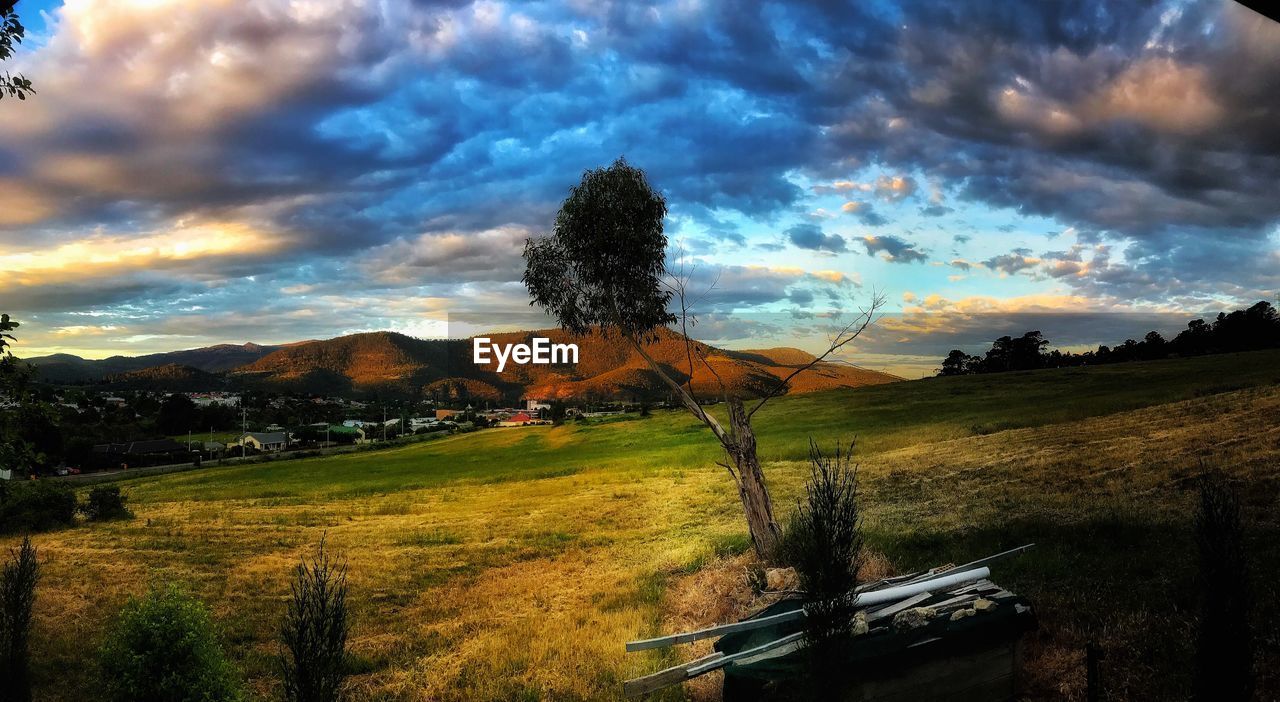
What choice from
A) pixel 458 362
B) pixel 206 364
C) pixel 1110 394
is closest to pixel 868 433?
pixel 1110 394

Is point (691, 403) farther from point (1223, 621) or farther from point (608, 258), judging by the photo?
point (1223, 621)

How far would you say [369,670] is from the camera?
12242 millimetres

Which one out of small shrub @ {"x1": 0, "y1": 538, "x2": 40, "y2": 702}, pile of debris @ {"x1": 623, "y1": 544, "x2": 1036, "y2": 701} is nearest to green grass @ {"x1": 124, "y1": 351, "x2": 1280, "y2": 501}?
pile of debris @ {"x1": 623, "y1": 544, "x2": 1036, "y2": 701}

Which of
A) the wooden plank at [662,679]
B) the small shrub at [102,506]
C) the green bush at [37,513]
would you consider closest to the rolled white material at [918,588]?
the wooden plank at [662,679]

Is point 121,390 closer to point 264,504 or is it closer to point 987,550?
point 264,504

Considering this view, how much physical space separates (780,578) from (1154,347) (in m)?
43.5

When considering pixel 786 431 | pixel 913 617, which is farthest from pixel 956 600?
pixel 786 431

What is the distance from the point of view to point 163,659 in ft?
27.7

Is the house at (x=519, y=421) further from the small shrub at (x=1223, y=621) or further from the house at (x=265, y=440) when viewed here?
the small shrub at (x=1223, y=621)

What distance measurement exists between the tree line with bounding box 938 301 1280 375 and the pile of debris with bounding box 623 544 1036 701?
3541 cm

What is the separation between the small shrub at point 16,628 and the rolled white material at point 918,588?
12.4 metres

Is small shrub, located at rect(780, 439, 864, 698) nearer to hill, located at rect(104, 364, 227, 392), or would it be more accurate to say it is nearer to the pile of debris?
the pile of debris

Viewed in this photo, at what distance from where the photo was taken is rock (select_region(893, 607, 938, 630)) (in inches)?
346

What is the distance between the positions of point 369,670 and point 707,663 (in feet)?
24.1
